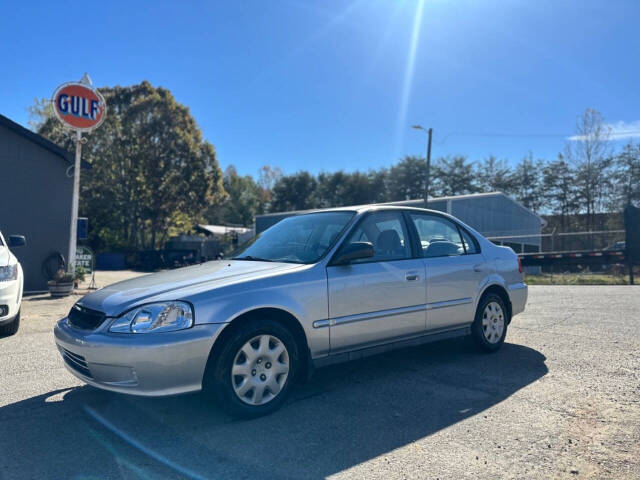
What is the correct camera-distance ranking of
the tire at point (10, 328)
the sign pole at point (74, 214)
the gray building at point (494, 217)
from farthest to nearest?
the gray building at point (494, 217) < the sign pole at point (74, 214) < the tire at point (10, 328)

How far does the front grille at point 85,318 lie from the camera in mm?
3376

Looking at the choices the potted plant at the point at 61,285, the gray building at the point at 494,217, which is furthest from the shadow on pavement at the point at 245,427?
the gray building at the point at 494,217

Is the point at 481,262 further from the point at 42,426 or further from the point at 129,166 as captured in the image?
the point at 129,166

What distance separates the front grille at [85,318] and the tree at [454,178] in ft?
163

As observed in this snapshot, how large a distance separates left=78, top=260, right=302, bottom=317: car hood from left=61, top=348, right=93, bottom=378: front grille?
0.36m

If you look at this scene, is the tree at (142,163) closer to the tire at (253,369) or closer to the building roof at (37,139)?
the building roof at (37,139)

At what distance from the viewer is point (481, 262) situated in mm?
5207

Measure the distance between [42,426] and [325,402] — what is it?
2.05 meters

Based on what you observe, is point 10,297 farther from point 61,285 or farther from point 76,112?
point 76,112

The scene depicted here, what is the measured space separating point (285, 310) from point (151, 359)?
0.99 meters

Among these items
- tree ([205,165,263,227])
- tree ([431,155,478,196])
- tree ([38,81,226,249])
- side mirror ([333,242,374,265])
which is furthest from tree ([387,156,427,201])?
side mirror ([333,242,374,265])

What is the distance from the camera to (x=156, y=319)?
3191 mm

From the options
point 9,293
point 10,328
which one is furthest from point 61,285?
point 9,293

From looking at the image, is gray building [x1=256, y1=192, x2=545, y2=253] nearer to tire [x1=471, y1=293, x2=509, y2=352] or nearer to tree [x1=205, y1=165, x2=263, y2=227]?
tire [x1=471, y1=293, x2=509, y2=352]
